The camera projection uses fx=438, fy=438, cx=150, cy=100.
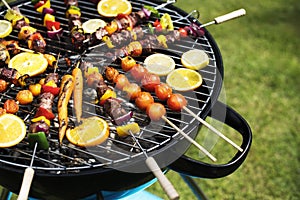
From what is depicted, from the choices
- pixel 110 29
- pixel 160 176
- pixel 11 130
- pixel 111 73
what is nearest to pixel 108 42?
pixel 110 29

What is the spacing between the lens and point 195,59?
3.04m

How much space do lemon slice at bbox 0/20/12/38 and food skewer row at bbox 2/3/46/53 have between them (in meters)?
0.04

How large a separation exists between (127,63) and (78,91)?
41 cm

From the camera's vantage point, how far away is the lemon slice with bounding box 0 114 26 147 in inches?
96.5

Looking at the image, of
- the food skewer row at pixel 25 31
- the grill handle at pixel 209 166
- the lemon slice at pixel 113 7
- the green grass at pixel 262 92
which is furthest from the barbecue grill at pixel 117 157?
the green grass at pixel 262 92

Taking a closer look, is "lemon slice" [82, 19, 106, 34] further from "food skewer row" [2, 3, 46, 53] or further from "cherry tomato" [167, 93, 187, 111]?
"cherry tomato" [167, 93, 187, 111]

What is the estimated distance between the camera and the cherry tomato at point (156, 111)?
8.65 feet

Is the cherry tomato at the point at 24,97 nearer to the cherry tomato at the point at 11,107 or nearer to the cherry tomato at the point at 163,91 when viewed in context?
the cherry tomato at the point at 11,107

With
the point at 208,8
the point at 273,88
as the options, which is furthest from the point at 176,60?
the point at 208,8

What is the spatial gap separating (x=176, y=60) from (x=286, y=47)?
3.71 metres

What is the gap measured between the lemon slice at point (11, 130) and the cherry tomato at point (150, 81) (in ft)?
2.65

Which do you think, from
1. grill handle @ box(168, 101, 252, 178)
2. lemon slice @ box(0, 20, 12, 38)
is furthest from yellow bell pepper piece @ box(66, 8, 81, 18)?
grill handle @ box(168, 101, 252, 178)

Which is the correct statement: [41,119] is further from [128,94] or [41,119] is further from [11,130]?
[128,94]

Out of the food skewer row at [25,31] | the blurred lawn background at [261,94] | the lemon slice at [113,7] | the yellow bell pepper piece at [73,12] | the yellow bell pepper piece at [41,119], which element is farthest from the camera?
the blurred lawn background at [261,94]
